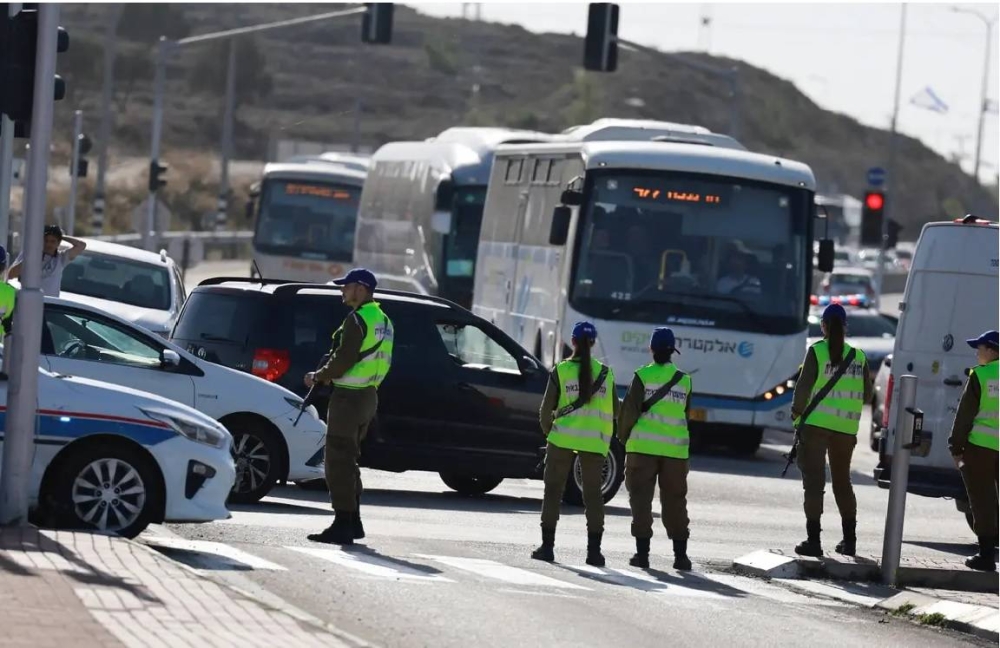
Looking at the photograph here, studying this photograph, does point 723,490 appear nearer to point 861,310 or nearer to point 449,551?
point 449,551

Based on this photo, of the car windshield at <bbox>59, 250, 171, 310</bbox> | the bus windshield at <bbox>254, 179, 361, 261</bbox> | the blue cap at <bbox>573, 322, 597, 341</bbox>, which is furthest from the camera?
the bus windshield at <bbox>254, 179, 361, 261</bbox>

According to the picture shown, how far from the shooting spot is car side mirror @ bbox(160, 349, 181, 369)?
15.0 metres

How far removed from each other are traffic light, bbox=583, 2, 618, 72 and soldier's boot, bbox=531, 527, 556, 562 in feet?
68.9

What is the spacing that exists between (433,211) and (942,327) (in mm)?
16646

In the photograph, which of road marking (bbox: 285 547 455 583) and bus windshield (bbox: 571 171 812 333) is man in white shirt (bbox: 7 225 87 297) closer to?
road marking (bbox: 285 547 455 583)

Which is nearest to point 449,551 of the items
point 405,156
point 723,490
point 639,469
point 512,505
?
point 639,469

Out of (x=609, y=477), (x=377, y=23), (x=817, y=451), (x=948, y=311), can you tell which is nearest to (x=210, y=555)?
(x=817, y=451)

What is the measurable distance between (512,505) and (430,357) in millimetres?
1395

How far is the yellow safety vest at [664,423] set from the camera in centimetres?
1427

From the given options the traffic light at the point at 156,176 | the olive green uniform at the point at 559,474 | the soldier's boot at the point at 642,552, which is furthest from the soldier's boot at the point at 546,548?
the traffic light at the point at 156,176

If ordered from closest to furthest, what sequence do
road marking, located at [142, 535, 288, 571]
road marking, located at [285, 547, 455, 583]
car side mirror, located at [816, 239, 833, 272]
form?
1. road marking, located at [142, 535, 288, 571]
2. road marking, located at [285, 547, 455, 583]
3. car side mirror, located at [816, 239, 833, 272]

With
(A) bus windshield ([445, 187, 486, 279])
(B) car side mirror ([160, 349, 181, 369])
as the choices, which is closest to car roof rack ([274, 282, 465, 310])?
(B) car side mirror ([160, 349, 181, 369])

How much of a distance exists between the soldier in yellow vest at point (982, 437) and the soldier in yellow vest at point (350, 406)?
4.37 m

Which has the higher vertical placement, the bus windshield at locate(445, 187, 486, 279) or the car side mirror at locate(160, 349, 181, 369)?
the bus windshield at locate(445, 187, 486, 279)
